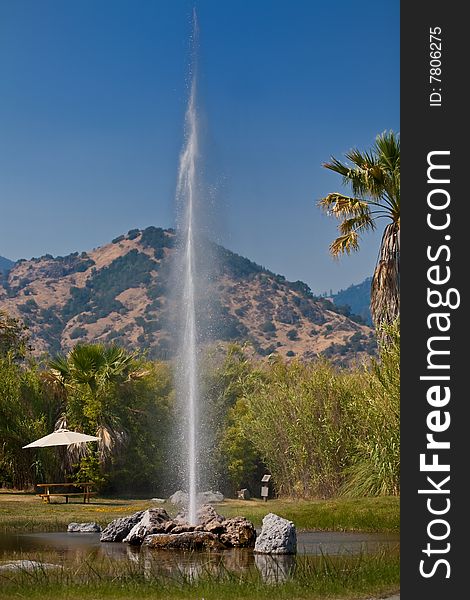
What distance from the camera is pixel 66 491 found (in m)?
30.2

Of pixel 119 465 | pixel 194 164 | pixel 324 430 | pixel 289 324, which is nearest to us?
pixel 194 164

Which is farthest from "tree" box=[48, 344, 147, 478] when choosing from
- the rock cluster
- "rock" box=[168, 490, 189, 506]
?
the rock cluster

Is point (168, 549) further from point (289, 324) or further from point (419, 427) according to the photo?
point (289, 324)

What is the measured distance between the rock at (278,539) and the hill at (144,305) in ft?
248

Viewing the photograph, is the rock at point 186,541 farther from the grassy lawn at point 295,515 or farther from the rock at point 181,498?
the rock at point 181,498

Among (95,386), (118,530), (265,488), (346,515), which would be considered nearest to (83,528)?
(118,530)

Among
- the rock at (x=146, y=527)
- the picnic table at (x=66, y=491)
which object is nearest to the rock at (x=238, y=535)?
the rock at (x=146, y=527)

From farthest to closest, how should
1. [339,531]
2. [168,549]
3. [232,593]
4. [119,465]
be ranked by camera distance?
[119,465] → [339,531] → [168,549] → [232,593]

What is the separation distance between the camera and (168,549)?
14562mm

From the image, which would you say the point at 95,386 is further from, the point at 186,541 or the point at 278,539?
the point at 278,539

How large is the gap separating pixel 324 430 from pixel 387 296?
13.5ft

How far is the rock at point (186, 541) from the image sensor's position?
14.6m

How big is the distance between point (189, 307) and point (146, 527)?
4737mm

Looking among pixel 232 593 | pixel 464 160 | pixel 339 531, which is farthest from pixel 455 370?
pixel 339 531
